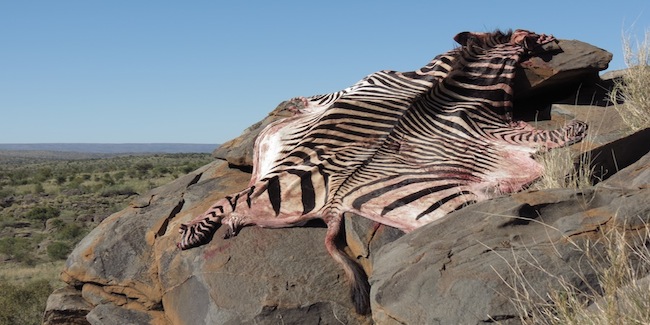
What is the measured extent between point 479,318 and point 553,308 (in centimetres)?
41

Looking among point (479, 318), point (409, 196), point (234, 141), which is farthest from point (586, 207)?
point (234, 141)

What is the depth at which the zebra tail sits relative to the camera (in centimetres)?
564

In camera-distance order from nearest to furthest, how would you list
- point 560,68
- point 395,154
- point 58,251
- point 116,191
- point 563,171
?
1. point 563,171
2. point 395,154
3. point 560,68
4. point 58,251
5. point 116,191

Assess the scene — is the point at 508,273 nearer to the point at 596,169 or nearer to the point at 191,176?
the point at 596,169

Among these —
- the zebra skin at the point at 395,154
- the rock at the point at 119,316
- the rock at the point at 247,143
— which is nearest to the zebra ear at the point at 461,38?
the zebra skin at the point at 395,154

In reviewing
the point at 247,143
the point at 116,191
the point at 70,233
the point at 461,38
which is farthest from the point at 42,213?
the point at 461,38

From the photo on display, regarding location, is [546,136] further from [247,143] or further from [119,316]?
[119,316]

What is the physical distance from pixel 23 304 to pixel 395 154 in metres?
9.26

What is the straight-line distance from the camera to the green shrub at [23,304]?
41.3 feet

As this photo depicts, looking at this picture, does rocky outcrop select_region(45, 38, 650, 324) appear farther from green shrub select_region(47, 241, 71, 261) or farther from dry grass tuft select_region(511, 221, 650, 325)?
green shrub select_region(47, 241, 71, 261)

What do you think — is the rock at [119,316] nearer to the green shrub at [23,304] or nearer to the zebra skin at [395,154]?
the zebra skin at [395,154]

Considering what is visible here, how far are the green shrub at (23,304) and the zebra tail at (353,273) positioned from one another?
8317mm

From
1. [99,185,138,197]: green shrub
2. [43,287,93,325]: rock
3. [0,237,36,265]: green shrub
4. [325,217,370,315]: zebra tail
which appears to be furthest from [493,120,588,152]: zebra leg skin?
[99,185,138,197]: green shrub

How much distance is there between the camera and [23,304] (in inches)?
524
